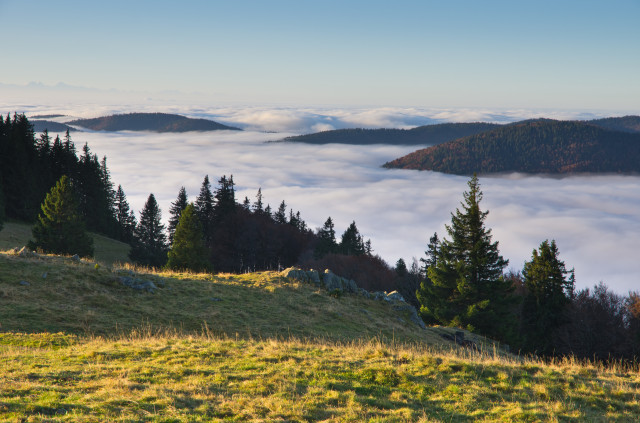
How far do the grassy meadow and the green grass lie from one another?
28952 millimetres

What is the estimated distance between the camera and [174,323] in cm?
1608

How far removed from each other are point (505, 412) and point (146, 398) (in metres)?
6.94

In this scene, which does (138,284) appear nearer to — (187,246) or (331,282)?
(331,282)

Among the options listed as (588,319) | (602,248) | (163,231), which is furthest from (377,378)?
(602,248)

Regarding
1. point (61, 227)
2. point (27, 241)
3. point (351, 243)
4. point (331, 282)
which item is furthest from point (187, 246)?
point (351, 243)

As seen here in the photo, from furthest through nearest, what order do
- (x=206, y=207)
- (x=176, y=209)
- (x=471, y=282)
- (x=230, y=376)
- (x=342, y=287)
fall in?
(x=176, y=209)
(x=206, y=207)
(x=471, y=282)
(x=342, y=287)
(x=230, y=376)

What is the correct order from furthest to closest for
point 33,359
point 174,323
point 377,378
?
point 174,323
point 33,359
point 377,378

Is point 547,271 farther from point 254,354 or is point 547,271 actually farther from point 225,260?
point 225,260

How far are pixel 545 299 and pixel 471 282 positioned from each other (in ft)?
54.8

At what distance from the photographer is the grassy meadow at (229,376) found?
7.43 metres

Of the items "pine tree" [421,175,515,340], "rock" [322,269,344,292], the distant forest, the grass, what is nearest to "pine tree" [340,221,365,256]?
the distant forest

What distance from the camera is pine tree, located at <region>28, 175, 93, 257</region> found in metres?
40.4

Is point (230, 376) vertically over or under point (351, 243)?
over

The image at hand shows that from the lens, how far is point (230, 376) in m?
9.26
